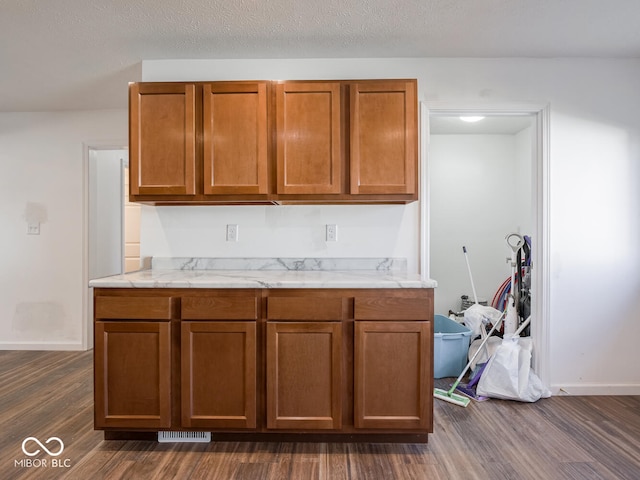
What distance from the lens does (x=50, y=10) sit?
6.87 ft

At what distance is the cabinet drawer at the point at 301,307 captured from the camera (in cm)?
199

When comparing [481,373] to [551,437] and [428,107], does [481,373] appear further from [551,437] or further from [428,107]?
[428,107]

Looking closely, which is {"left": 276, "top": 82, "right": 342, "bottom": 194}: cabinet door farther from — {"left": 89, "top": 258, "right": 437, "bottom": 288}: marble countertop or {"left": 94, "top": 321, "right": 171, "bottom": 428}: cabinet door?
{"left": 94, "top": 321, "right": 171, "bottom": 428}: cabinet door

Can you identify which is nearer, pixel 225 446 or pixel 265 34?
pixel 225 446

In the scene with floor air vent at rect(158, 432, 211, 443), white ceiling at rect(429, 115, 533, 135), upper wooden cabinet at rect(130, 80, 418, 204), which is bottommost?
floor air vent at rect(158, 432, 211, 443)

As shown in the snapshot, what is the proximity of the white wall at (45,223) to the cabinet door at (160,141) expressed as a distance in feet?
5.47

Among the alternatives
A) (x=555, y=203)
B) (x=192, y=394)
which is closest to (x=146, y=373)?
(x=192, y=394)

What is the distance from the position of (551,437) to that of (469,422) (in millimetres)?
427

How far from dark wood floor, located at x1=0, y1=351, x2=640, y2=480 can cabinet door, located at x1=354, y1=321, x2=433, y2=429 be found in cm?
19

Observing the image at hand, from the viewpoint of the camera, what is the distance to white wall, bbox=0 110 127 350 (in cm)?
377

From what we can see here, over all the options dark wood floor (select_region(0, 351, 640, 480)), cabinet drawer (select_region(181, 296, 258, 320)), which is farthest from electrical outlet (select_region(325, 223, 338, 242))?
dark wood floor (select_region(0, 351, 640, 480))

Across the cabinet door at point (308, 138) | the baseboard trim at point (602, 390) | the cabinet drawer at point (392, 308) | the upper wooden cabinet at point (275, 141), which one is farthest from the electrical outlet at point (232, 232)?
the baseboard trim at point (602, 390)

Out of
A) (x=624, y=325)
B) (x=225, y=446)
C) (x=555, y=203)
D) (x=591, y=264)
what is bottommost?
(x=225, y=446)

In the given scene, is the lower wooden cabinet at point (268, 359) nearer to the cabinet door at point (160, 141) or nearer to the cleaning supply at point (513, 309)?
the cabinet door at point (160, 141)
